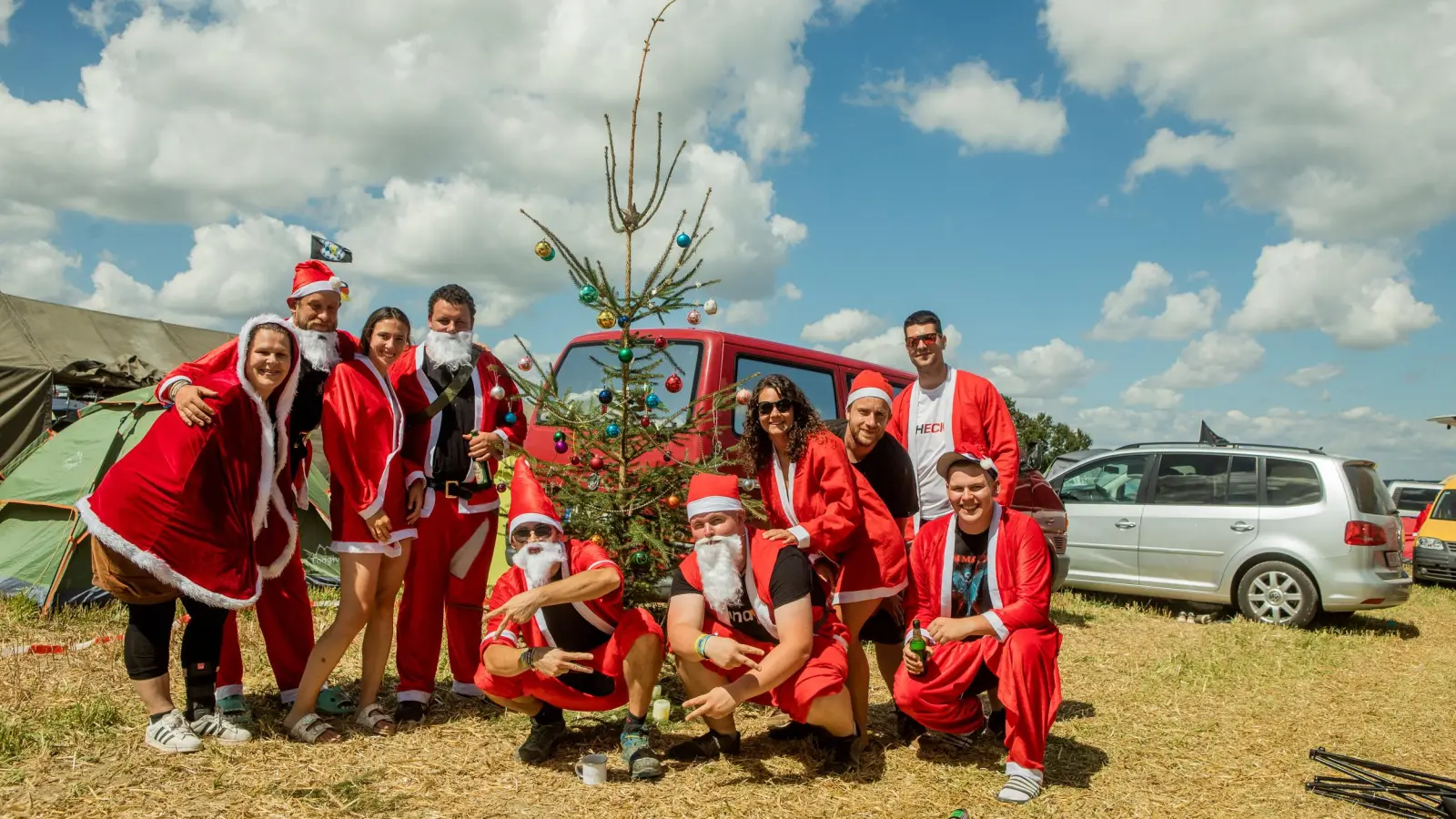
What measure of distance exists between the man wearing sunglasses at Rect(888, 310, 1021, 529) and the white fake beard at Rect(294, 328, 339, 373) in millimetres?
2756

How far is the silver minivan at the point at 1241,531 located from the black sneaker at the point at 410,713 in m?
6.70

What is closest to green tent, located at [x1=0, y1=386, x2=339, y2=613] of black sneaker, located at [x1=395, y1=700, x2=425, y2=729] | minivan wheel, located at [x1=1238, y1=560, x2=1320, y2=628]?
black sneaker, located at [x1=395, y1=700, x2=425, y2=729]

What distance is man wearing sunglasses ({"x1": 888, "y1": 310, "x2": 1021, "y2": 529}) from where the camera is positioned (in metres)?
4.76

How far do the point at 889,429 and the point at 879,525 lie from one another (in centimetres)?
111

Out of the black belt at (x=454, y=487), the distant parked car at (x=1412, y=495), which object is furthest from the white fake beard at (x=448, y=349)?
the distant parked car at (x=1412, y=495)

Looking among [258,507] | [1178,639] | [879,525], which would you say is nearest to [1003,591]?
[879,525]

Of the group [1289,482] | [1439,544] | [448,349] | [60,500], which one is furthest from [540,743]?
[1439,544]

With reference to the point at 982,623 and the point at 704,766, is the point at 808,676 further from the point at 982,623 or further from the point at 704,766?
the point at 982,623

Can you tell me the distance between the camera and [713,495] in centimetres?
364

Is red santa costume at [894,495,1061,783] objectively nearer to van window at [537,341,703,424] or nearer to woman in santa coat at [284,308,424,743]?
van window at [537,341,703,424]

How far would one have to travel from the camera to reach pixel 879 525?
4.03 meters

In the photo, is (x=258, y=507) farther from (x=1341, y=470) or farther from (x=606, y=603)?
(x=1341, y=470)

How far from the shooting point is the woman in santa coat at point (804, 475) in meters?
3.83

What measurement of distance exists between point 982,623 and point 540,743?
195 centimetres
